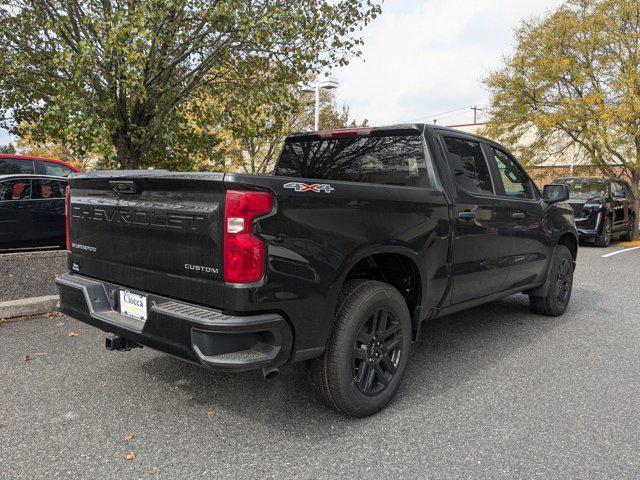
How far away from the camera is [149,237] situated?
9.23 feet

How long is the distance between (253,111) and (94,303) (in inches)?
189

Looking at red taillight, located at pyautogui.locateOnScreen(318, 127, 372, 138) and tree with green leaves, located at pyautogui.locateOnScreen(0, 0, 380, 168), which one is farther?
tree with green leaves, located at pyautogui.locateOnScreen(0, 0, 380, 168)

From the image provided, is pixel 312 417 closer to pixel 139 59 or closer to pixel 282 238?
pixel 282 238

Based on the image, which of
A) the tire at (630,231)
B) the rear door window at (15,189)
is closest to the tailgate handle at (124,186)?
the rear door window at (15,189)

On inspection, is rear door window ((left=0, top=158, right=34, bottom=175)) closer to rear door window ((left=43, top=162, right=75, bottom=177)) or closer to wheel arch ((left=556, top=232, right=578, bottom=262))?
rear door window ((left=43, top=162, right=75, bottom=177))

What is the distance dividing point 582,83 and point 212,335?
49.4 ft

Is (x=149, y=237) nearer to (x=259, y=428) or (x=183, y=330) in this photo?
(x=183, y=330)

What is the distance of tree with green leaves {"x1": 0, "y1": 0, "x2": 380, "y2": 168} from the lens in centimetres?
559

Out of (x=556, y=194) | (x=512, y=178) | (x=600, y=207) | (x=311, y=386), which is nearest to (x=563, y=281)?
(x=556, y=194)

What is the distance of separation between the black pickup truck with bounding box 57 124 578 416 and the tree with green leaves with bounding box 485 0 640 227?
37.8ft

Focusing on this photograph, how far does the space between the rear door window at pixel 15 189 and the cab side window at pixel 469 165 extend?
22.1ft

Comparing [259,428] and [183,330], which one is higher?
[183,330]

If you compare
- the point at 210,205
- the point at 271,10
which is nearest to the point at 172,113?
the point at 271,10

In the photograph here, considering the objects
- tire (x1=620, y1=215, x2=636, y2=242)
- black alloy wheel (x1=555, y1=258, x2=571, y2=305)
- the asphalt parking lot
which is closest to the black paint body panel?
the asphalt parking lot
